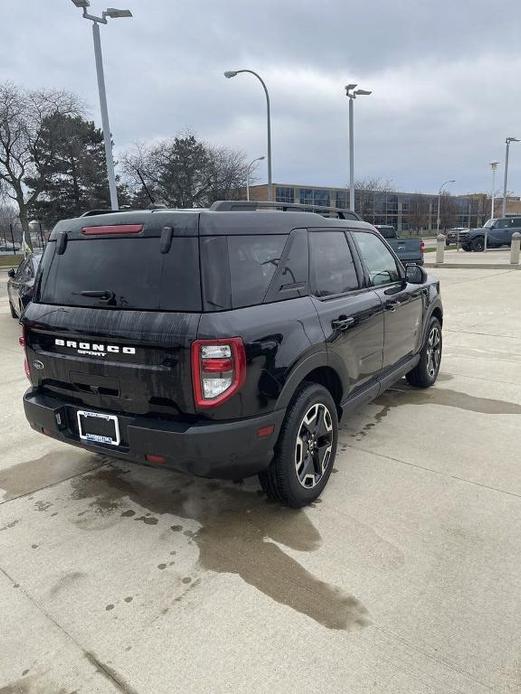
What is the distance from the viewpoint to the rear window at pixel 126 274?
2.61m

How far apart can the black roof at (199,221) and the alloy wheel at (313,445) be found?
44.4 inches

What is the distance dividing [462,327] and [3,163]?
39.4 metres

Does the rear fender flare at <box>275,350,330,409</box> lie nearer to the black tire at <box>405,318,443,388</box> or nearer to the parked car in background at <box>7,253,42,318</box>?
the black tire at <box>405,318,443,388</box>

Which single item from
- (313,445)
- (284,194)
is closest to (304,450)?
(313,445)

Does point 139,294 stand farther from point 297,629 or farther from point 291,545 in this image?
point 297,629

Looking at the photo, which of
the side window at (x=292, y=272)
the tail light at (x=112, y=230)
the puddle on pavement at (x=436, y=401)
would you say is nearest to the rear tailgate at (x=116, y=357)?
the tail light at (x=112, y=230)

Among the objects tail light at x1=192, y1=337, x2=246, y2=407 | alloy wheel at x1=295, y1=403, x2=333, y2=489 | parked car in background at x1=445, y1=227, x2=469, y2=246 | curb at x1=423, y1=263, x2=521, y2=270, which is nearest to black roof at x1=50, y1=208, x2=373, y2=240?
tail light at x1=192, y1=337, x2=246, y2=407

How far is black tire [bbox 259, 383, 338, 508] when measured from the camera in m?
2.94

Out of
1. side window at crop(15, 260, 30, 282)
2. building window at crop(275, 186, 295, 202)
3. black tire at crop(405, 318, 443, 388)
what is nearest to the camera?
black tire at crop(405, 318, 443, 388)

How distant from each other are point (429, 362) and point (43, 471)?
3.84m

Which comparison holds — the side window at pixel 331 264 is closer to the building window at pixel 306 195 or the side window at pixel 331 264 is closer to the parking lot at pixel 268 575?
the parking lot at pixel 268 575

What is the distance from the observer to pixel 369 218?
7519cm

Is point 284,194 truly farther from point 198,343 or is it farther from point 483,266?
point 198,343

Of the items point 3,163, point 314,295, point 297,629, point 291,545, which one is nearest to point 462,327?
point 314,295
